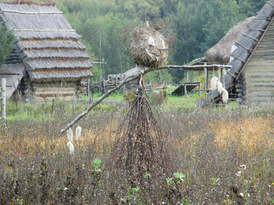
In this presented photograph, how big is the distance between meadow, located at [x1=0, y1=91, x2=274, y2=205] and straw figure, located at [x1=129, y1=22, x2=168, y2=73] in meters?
0.94

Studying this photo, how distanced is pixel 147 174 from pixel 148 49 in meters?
1.46

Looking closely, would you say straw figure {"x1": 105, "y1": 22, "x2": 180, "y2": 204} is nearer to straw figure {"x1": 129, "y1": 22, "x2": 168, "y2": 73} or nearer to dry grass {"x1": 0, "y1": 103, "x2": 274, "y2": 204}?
straw figure {"x1": 129, "y1": 22, "x2": 168, "y2": 73}

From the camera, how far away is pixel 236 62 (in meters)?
12.5

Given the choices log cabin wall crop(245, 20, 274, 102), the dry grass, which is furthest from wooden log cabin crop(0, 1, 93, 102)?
the dry grass

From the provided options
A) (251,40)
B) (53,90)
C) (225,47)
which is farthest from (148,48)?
(225,47)

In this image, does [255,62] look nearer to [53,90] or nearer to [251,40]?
[251,40]

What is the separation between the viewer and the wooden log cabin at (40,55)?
16609 mm

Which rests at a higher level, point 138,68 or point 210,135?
point 138,68

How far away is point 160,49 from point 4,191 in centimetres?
239

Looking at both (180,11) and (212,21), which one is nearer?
(212,21)

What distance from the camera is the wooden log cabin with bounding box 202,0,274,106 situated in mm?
12361

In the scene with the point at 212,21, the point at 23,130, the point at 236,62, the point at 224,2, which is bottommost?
the point at 23,130

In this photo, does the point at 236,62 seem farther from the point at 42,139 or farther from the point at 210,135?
the point at 42,139

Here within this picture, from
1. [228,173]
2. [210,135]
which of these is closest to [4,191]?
[228,173]
